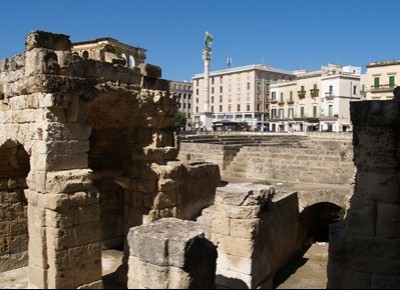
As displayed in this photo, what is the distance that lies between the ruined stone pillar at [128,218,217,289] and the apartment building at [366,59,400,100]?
39494mm

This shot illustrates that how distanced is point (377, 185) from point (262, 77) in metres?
58.7

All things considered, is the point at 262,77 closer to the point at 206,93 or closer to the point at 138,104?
the point at 206,93

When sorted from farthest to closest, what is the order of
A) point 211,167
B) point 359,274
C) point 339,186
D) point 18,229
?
point 339,186
point 211,167
point 18,229
point 359,274

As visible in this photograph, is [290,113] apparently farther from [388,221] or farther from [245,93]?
[388,221]

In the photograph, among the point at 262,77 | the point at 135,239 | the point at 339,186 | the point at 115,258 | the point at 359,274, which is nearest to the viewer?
the point at 359,274

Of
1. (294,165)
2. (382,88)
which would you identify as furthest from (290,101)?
(294,165)

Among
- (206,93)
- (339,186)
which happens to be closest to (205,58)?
(206,93)

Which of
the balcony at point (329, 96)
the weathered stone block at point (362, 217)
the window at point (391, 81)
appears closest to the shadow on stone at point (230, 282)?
the weathered stone block at point (362, 217)

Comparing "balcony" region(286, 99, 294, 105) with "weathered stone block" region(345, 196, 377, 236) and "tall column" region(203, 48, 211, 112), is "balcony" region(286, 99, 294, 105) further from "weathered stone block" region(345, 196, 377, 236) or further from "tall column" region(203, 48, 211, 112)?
"weathered stone block" region(345, 196, 377, 236)

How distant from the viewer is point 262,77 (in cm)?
6097

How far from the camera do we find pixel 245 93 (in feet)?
201

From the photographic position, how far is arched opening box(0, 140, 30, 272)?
28.0 feet

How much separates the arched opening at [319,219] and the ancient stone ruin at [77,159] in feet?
10.2

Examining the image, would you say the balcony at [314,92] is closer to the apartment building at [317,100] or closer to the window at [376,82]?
the apartment building at [317,100]
